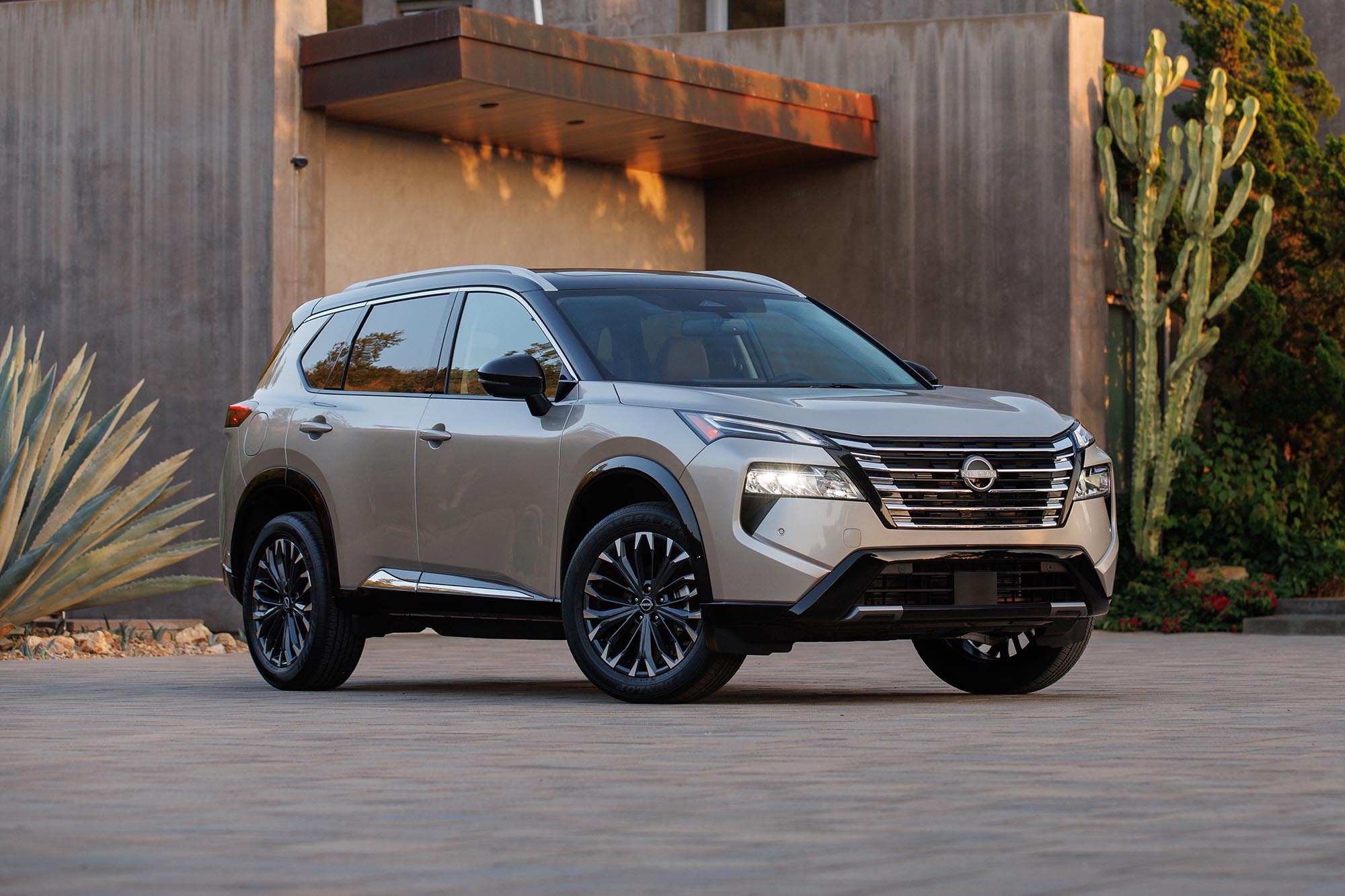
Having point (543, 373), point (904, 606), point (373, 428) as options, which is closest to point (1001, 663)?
point (904, 606)

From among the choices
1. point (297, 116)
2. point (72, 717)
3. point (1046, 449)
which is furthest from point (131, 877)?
point (297, 116)

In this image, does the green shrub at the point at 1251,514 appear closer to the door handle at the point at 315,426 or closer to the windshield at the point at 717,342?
the windshield at the point at 717,342

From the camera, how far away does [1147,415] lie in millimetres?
18438

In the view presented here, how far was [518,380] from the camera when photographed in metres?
8.91

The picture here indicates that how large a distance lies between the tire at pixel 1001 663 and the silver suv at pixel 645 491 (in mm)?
15

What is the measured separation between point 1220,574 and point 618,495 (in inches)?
391

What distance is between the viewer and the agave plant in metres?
12.4

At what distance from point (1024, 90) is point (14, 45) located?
8412mm

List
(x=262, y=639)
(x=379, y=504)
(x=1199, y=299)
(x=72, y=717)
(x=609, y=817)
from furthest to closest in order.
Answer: (x=1199, y=299), (x=262, y=639), (x=379, y=504), (x=72, y=717), (x=609, y=817)

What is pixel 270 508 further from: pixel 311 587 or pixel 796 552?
pixel 796 552

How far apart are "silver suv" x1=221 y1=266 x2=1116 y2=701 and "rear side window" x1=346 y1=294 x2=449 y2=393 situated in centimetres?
1

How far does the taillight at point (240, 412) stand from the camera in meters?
10.8

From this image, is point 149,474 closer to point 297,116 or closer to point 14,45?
point 297,116

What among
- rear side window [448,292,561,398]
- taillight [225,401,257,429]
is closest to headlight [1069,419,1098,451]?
rear side window [448,292,561,398]
